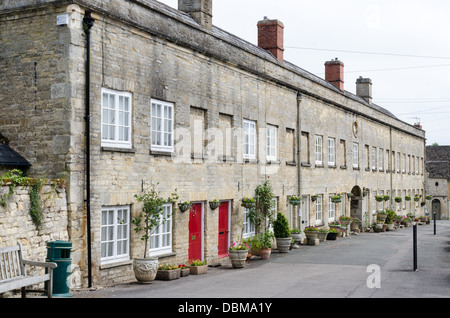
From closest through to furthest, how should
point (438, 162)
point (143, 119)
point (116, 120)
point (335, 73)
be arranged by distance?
1. point (116, 120)
2. point (143, 119)
3. point (335, 73)
4. point (438, 162)

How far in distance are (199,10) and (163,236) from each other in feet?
26.9

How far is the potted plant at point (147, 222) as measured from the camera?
43.3 feet

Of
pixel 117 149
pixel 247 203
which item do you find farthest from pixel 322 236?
pixel 117 149

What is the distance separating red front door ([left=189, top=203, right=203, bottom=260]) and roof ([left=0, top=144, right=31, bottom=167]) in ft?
18.4

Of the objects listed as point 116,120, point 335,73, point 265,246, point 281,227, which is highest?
point 335,73

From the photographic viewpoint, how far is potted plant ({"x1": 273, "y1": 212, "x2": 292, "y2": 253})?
20.5 metres

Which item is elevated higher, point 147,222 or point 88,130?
point 88,130

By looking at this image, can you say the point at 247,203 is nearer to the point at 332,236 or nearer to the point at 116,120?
the point at 116,120

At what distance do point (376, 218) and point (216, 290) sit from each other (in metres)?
25.6

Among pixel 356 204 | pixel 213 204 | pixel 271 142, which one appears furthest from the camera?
pixel 356 204

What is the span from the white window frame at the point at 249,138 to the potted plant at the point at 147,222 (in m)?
5.88

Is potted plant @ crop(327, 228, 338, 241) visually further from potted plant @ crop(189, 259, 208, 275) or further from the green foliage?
potted plant @ crop(189, 259, 208, 275)

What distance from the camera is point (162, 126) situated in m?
15.2
